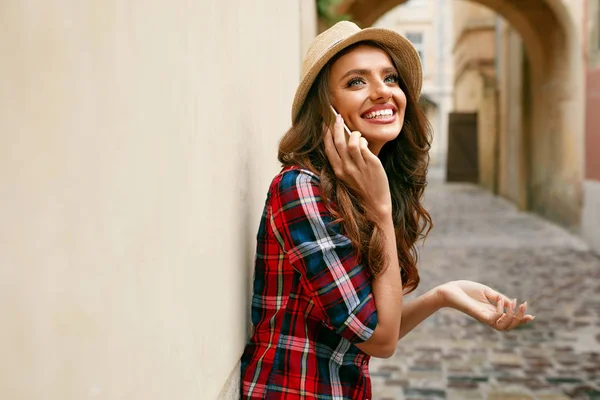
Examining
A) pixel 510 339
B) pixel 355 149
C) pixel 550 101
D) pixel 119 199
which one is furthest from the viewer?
pixel 550 101

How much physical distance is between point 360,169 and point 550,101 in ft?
40.4

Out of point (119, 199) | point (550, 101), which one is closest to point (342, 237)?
point (119, 199)

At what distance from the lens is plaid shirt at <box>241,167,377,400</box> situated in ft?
5.96

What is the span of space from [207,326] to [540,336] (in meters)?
4.37

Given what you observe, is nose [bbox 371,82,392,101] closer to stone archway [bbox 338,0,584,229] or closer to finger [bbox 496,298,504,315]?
finger [bbox 496,298,504,315]

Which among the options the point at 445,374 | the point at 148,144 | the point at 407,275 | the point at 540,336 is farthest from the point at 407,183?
the point at 540,336

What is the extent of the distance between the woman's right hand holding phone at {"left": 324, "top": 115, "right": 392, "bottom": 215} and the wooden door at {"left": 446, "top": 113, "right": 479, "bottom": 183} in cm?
2451

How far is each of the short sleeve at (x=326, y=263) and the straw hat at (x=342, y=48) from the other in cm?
38

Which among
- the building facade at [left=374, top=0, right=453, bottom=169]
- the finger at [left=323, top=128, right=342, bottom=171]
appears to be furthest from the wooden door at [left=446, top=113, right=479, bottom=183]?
the finger at [left=323, top=128, right=342, bottom=171]

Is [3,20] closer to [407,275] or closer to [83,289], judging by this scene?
[83,289]

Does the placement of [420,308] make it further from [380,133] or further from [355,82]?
[355,82]

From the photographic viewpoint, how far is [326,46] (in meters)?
2.15

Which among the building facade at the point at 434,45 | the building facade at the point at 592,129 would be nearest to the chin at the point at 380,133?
the building facade at the point at 592,129

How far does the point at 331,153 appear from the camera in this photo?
6.57ft
